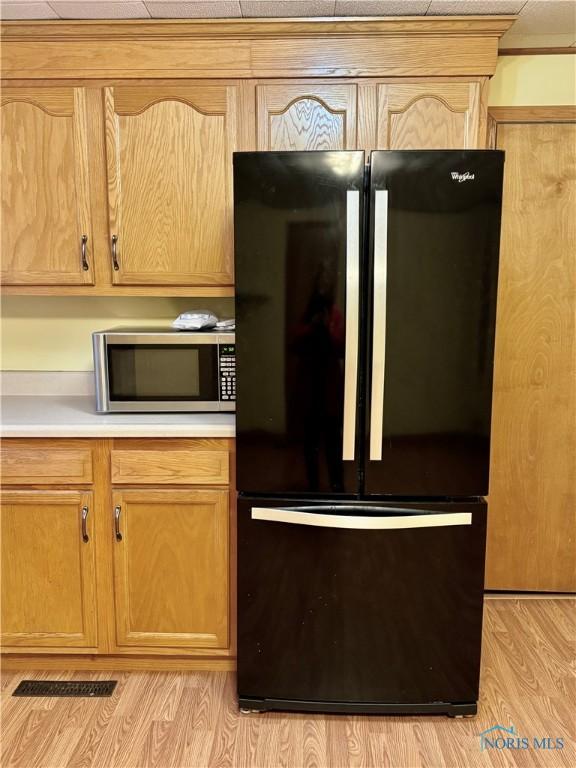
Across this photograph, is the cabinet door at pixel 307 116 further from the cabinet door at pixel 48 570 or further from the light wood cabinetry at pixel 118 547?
the cabinet door at pixel 48 570

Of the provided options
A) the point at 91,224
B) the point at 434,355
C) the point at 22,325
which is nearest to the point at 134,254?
the point at 91,224

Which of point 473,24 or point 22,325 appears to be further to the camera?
point 22,325

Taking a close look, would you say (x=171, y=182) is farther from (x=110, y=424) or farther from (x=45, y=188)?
(x=110, y=424)

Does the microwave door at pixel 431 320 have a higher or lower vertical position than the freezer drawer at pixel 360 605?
higher

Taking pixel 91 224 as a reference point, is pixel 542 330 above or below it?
below

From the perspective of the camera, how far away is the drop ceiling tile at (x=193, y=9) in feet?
6.97

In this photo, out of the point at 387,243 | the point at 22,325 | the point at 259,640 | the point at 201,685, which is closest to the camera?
the point at 387,243

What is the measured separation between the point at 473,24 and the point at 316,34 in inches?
20.8

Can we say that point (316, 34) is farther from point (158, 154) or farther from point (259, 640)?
point (259, 640)

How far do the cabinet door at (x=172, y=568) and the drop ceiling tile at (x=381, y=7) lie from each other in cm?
168

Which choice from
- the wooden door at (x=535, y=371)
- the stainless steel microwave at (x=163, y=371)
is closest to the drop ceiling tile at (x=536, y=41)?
the wooden door at (x=535, y=371)

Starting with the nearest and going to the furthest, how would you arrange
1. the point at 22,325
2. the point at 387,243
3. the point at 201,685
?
the point at 387,243 < the point at 201,685 < the point at 22,325

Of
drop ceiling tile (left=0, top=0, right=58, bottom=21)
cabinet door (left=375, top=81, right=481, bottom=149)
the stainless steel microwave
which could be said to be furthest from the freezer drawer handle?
drop ceiling tile (left=0, top=0, right=58, bottom=21)

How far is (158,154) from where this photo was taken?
232 cm
